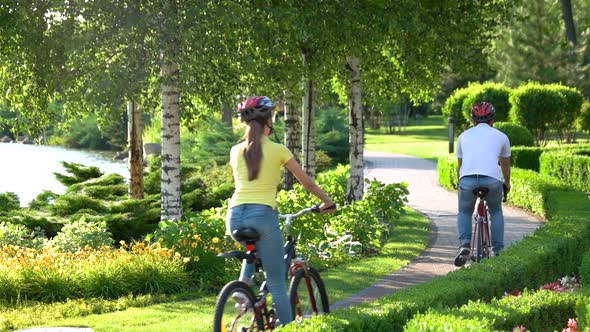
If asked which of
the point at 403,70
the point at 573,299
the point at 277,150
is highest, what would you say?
the point at 403,70

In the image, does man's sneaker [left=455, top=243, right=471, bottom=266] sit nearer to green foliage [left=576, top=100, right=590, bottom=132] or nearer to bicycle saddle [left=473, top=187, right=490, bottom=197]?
bicycle saddle [left=473, top=187, right=490, bottom=197]

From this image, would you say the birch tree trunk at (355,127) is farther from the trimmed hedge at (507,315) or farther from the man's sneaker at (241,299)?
the man's sneaker at (241,299)

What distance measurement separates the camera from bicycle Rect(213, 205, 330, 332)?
19.2 ft

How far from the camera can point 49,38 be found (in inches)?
521

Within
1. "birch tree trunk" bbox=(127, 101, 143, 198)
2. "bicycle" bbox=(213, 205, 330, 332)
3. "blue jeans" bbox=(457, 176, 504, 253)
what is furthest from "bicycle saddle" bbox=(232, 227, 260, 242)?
"birch tree trunk" bbox=(127, 101, 143, 198)

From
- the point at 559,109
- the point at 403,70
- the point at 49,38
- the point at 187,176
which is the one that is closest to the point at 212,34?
the point at 49,38

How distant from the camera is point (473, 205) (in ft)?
31.6

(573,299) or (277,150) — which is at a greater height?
(277,150)

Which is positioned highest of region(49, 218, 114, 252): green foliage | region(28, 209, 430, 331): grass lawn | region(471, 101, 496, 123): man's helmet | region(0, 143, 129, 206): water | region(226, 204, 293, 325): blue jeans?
region(471, 101, 496, 123): man's helmet

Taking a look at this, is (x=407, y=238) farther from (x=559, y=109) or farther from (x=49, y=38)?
(x=559, y=109)

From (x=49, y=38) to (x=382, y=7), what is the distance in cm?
476

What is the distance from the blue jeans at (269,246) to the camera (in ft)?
19.6

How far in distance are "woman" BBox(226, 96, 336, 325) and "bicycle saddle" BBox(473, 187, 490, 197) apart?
3777 millimetres

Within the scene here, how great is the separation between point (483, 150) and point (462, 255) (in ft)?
3.57
